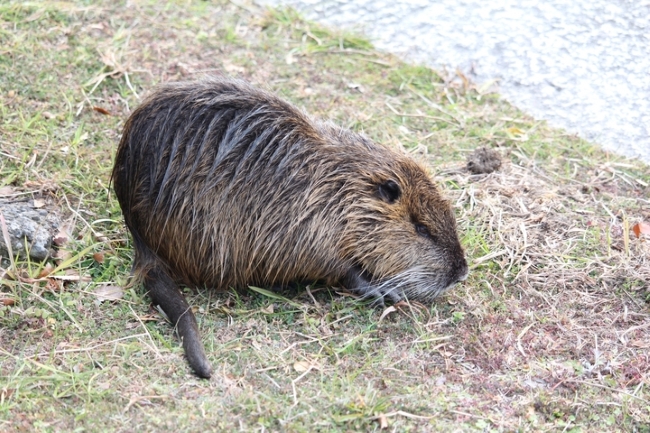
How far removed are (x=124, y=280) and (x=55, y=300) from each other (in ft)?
0.88

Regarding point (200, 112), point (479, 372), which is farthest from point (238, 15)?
point (479, 372)

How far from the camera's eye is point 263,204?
3264 mm

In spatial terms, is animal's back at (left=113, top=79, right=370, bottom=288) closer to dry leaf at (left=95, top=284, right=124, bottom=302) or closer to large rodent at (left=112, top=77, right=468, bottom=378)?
large rodent at (left=112, top=77, right=468, bottom=378)

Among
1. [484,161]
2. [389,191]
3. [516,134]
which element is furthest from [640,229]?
[389,191]

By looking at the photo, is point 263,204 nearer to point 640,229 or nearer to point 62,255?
point 62,255

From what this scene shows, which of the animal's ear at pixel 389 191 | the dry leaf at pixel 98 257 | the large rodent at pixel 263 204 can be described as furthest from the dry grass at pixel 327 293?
the animal's ear at pixel 389 191

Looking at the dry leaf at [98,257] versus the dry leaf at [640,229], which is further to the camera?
the dry leaf at [640,229]

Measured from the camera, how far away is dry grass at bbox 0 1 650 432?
2.76m

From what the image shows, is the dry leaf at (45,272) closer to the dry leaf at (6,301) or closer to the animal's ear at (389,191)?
the dry leaf at (6,301)

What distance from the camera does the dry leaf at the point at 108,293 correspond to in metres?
3.22

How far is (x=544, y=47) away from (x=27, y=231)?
123 inches

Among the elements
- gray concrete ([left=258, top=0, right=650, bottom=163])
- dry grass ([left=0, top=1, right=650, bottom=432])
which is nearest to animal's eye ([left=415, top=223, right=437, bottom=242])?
dry grass ([left=0, top=1, right=650, bottom=432])

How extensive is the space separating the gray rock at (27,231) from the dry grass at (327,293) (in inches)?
2.7

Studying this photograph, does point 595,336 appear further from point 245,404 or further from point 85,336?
point 85,336
